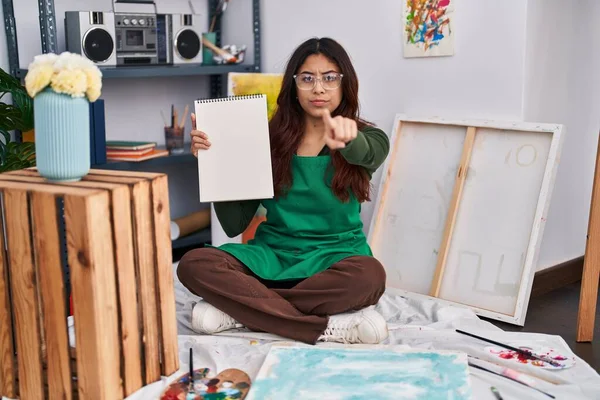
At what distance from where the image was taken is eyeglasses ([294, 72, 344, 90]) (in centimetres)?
215

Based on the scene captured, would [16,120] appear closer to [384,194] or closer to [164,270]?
[164,270]

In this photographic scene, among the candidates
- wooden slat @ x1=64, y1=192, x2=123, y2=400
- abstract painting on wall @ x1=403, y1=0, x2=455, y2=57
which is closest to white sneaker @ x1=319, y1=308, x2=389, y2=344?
wooden slat @ x1=64, y1=192, x2=123, y2=400

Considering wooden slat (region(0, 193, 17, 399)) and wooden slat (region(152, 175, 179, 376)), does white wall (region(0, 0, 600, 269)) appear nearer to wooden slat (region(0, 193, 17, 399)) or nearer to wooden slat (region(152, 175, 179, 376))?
wooden slat (region(152, 175, 179, 376))

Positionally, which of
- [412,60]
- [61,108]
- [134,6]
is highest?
[134,6]

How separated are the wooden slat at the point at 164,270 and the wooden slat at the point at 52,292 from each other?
221 millimetres

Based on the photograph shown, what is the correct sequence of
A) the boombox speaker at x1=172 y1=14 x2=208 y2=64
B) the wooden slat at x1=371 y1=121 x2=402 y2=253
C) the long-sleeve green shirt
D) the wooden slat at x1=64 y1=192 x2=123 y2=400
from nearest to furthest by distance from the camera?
1. the wooden slat at x1=64 y1=192 x2=123 y2=400
2. the long-sleeve green shirt
3. the wooden slat at x1=371 y1=121 x2=402 y2=253
4. the boombox speaker at x1=172 y1=14 x2=208 y2=64

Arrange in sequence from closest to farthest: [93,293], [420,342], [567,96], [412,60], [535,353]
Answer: [93,293], [535,353], [420,342], [567,96], [412,60]

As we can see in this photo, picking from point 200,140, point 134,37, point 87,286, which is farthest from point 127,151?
point 87,286

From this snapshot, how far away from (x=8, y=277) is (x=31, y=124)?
834 mm

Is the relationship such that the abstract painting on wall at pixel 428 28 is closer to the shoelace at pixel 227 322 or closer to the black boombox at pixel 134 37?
the black boombox at pixel 134 37

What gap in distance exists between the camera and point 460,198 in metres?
2.53

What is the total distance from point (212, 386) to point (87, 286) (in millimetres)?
385

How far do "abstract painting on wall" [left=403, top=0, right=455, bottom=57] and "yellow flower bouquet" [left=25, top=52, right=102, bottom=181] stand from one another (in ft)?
4.37

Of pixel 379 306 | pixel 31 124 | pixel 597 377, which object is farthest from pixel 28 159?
pixel 597 377
